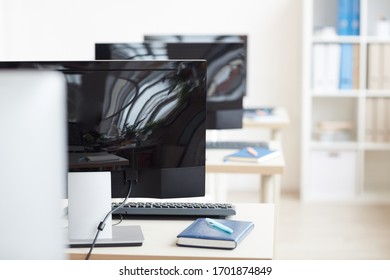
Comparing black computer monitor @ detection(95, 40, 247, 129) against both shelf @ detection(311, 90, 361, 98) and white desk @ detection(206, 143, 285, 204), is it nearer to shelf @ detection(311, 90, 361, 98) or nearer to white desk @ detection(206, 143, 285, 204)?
white desk @ detection(206, 143, 285, 204)

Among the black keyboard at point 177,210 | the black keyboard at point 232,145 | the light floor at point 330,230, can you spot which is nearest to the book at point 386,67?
the light floor at point 330,230

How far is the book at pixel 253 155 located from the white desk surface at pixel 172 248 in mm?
1037

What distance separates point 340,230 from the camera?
4.54 meters

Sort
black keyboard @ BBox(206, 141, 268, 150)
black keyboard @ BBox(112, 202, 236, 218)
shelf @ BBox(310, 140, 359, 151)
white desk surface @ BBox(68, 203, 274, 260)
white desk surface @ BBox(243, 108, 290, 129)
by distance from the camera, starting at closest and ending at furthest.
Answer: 1. white desk surface @ BBox(68, 203, 274, 260)
2. black keyboard @ BBox(112, 202, 236, 218)
3. black keyboard @ BBox(206, 141, 268, 150)
4. white desk surface @ BBox(243, 108, 290, 129)
5. shelf @ BBox(310, 140, 359, 151)

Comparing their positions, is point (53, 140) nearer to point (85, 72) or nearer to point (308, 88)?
point (85, 72)

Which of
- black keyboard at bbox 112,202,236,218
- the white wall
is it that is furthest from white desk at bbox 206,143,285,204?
the white wall

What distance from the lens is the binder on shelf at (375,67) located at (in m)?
5.16

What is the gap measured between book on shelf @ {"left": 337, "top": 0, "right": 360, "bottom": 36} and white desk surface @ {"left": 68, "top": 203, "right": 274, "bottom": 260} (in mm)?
3383

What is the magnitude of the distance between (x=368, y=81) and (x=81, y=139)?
373cm

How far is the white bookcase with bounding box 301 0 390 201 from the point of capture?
5203 mm

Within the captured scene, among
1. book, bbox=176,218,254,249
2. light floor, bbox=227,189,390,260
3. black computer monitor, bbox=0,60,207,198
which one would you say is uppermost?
black computer monitor, bbox=0,60,207,198

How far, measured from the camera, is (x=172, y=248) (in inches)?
72.7

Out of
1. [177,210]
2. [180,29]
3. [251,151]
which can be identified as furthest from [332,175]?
[177,210]
